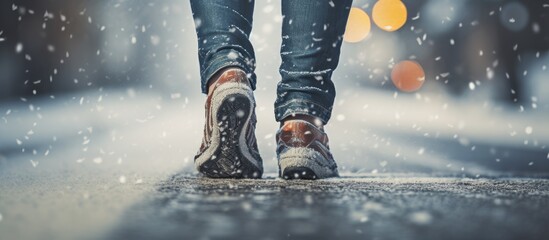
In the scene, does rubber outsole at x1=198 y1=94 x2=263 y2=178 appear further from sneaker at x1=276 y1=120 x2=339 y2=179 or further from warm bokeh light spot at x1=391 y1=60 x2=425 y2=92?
warm bokeh light spot at x1=391 y1=60 x2=425 y2=92

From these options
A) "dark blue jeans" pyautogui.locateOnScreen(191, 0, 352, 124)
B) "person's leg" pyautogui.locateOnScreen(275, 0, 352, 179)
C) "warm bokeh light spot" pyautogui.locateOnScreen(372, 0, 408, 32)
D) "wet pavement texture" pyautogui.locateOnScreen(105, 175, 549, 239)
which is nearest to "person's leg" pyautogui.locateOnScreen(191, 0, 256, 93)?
"dark blue jeans" pyautogui.locateOnScreen(191, 0, 352, 124)

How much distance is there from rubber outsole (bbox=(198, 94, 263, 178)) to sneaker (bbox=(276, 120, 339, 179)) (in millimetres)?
117

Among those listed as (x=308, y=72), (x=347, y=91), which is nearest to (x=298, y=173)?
(x=308, y=72)

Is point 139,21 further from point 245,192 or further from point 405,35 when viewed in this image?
point 245,192

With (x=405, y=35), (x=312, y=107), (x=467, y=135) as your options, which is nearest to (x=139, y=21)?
(x=405, y=35)

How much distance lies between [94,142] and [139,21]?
90.4 ft

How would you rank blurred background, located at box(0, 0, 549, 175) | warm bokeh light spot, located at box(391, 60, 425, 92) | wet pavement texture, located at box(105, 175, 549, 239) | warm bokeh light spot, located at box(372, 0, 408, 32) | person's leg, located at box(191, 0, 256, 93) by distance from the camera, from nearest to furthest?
wet pavement texture, located at box(105, 175, 549, 239)
person's leg, located at box(191, 0, 256, 93)
blurred background, located at box(0, 0, 549, 175)
warm bokeh light spot, located at box(391, 60, 425, 92)
warm bokeh light spot, located at box(372, 0, 408, 32)

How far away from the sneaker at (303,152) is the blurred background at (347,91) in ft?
5.02

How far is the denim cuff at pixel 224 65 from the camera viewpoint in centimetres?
271

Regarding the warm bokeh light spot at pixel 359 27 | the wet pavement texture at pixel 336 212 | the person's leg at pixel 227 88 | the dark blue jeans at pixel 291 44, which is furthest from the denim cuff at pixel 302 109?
the warm bokeh light spot at pixel 359 27

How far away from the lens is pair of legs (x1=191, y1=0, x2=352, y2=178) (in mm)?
2662

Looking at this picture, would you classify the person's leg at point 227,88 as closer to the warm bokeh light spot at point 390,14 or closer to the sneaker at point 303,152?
the sneaker at point 303,152

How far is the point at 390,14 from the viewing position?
118 feet

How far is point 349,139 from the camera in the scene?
783 centimetres
